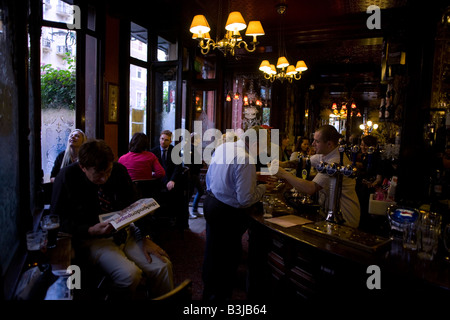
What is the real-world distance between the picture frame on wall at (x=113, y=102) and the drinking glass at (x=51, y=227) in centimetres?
346

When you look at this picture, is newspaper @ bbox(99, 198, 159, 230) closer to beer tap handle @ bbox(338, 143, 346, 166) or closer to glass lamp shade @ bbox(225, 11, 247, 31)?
beer tap handle @ bbox(338, 143, 346, 166)

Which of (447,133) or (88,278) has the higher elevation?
(447,133)

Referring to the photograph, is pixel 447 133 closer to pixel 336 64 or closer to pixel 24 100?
pixel 24 100

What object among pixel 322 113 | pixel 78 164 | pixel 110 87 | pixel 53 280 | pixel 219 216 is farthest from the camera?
pixel 322 113

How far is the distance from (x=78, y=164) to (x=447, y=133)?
12.6ft

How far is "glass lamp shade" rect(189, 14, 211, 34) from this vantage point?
3.84 m

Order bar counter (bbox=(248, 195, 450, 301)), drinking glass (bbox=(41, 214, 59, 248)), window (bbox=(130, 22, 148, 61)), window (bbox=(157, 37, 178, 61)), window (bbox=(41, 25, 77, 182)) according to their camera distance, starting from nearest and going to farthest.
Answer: bar counter (bbox=(248, 195, 450, 301)) < drinking glass (bbox=(41, 214, 59, 248)) < window (bbox=(41, 25, 77, 182)) < window (bbox=(130, 22, 148, 61)) < window (bbox=(157, 37, 178, 61))

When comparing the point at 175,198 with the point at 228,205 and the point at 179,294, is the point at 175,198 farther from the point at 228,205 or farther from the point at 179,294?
the point at 179,294

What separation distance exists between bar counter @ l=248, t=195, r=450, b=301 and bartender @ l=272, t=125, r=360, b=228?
9.9 inches

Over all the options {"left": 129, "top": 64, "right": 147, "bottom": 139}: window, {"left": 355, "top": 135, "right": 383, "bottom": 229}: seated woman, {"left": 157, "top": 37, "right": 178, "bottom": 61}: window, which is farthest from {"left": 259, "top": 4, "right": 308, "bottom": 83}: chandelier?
{"left": 129, "top": 64, "right": 147, "bottom": 139}: window

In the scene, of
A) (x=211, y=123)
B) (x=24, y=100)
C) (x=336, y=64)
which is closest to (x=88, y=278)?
(x=24, y=100)

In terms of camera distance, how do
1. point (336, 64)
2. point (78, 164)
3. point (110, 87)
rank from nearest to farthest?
point (78, 164) < point (110, 87) < point (336, 64)

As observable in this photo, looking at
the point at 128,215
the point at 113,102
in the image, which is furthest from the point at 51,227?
the point at 113,102
